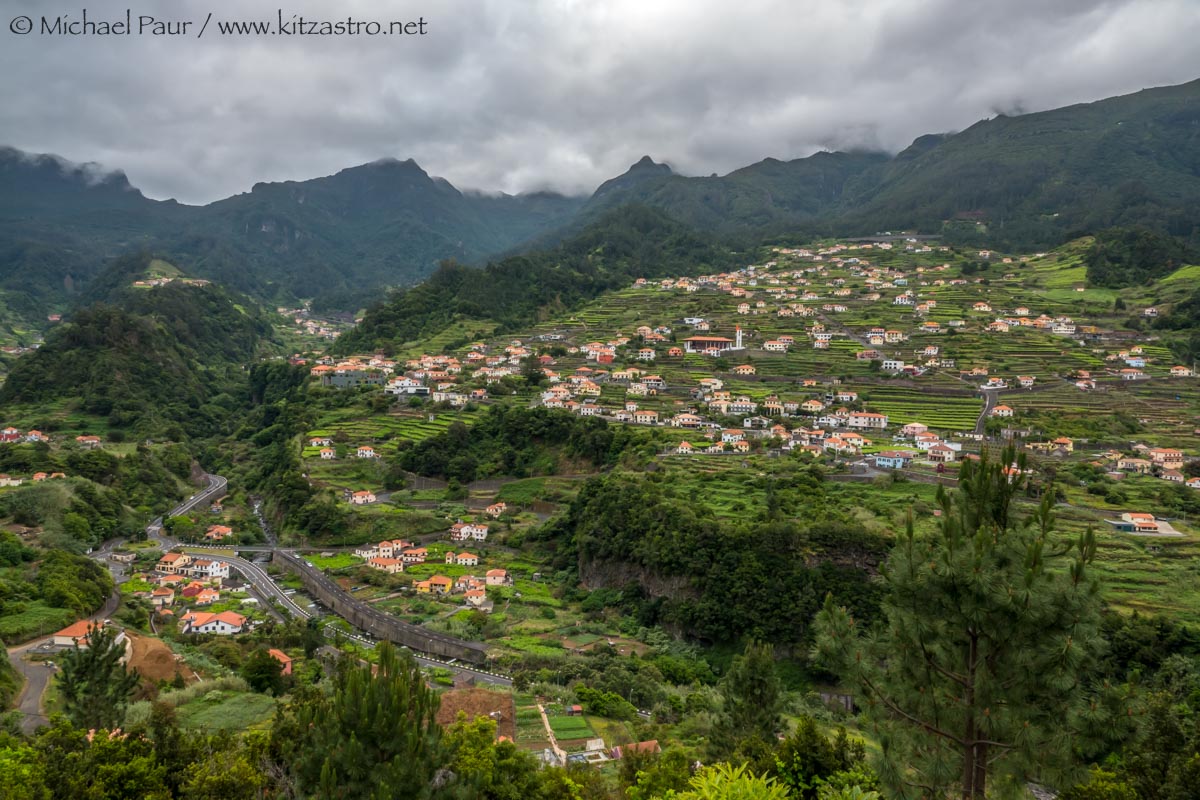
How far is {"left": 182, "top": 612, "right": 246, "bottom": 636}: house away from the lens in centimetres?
2830

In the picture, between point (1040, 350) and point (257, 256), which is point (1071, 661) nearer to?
point (1040, 350)

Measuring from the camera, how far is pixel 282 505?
44.9m

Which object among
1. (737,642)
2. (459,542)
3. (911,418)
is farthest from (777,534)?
(911,418)

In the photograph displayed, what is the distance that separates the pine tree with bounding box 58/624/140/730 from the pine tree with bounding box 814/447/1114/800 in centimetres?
1317

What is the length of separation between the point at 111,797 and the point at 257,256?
193998 millimetres

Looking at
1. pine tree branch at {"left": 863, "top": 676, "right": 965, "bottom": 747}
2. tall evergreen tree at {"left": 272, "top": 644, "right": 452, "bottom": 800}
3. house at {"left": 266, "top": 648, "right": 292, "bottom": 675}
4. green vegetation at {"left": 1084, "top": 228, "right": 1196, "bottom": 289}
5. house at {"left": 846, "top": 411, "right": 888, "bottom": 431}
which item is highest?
green vegetation at {"left": 1084, "top": 228, "right": 1196, "bottom": 289}

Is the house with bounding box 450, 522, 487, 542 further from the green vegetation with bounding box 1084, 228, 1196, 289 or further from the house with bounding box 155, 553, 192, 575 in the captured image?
the green vegetation with bounding box 1084, 228, 1196, 289

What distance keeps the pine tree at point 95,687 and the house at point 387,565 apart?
2187 centimetres

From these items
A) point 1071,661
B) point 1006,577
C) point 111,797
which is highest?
point 1006,577

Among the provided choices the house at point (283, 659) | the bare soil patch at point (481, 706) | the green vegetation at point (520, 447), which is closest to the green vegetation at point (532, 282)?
the green vegetation at point (520, 447)

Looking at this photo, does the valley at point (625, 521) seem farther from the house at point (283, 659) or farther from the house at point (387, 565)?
the house at point (283, 659)

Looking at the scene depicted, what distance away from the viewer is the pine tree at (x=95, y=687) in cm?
1300

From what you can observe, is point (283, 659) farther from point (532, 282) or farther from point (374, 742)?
point (532, 282)

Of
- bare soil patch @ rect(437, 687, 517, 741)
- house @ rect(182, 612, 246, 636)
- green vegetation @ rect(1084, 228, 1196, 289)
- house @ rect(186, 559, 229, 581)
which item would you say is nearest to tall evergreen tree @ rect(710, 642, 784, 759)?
bare soil patch @ rect(437, 687, 517, 741)
